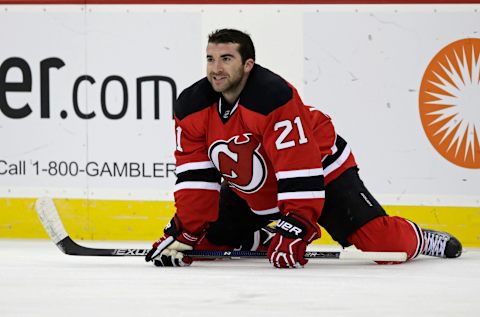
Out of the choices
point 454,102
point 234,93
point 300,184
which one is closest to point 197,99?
point 234,93

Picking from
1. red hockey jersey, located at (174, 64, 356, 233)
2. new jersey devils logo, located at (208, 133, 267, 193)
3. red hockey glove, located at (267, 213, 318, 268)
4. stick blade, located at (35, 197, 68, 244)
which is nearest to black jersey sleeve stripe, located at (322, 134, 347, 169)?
red hockey jersey, located at (174, 64, 356, 233)

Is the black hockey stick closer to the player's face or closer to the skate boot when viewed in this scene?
the skate boot

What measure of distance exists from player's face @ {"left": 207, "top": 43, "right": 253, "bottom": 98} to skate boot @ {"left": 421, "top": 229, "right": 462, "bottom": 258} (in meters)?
0.84

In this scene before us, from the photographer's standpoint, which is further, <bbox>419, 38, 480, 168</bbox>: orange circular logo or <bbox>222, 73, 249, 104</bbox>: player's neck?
<bbox>419, 38, 480, 168</bbox>: orange circular logo

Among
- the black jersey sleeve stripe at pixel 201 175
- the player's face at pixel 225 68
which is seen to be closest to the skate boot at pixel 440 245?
the black jersey sleeve stripe at pixel 201 175

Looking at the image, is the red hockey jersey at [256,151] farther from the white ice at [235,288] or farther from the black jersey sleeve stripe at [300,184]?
the white ice at [235,288]

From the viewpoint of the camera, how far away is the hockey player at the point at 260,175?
132 inches

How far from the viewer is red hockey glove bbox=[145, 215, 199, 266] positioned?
11.6 ft

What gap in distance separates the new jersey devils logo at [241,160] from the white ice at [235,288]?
0.27 metres

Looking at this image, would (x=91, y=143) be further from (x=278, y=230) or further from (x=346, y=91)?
(x=278, y=230)

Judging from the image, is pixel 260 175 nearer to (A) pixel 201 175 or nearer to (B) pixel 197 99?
(A) pixel 201 175

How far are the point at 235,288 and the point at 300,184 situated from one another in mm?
496

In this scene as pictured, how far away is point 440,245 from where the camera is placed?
384cm

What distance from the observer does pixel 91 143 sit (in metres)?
4.71
